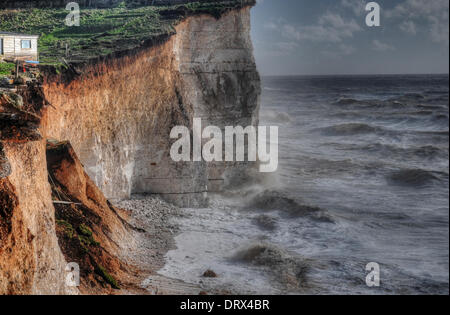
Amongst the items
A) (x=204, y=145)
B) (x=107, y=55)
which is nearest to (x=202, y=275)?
(x=107, y=55)

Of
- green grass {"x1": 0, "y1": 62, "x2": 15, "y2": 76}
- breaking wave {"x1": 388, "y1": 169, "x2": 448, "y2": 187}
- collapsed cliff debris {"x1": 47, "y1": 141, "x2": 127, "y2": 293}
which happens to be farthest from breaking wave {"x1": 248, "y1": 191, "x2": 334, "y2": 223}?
green grass {"x1": 0, "y1": 62, "x2": 15, "y2": 76}

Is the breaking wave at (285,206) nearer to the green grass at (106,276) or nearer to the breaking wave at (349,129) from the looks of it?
the green grass at (106,276)

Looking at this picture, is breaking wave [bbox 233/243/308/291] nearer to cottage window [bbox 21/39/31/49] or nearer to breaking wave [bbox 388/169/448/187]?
cottage window [bbox 21/39/31/49]

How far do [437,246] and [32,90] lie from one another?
1439 cm

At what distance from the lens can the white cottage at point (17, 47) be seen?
19.1m

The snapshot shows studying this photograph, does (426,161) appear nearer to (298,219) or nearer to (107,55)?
(298,219)

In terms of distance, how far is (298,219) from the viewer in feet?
78.5

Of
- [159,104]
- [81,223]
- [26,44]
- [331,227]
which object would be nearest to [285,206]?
[331,227]

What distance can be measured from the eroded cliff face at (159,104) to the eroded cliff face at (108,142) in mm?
43

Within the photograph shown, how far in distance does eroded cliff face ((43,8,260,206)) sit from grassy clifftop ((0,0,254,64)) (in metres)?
0.59

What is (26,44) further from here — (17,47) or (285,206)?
(285,206)

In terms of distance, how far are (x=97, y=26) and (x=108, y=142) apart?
39.6 feet

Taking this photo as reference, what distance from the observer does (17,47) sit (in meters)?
19.3

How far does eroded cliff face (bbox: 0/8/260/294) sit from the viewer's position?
30.6ft
